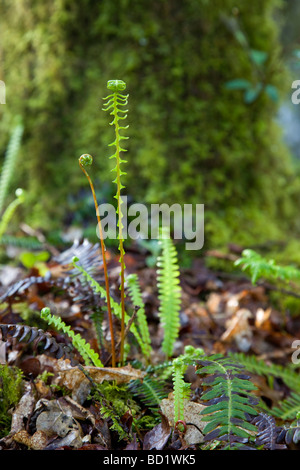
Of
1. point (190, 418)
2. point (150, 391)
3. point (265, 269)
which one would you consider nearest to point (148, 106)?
point (265, 269)

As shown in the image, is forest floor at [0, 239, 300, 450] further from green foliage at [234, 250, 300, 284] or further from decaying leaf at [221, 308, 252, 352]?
green foliage at [234, 250, 300, 284]

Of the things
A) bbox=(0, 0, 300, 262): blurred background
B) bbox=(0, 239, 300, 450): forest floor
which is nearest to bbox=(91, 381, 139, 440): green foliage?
bbox=(0, 239, 300, 450): forest floor

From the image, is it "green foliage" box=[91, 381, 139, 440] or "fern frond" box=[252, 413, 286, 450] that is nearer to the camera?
"fern frond" box=[252, 413, 286, 450]

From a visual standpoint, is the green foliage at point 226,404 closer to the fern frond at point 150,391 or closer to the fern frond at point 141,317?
the fern frond at point 150,391

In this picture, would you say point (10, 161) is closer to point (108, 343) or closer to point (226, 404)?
point (108, 343)

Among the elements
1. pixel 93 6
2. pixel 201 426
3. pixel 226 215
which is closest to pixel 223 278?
pixel 226 215
